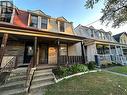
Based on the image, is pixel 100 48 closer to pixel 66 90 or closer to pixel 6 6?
pixel 66 90

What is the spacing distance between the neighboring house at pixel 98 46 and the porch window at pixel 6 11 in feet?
30.1

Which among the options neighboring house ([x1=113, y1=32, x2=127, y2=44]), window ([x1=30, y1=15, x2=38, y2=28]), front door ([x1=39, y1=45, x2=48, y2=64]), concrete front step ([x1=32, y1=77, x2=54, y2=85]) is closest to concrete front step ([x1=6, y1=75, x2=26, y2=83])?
concrete front step ([x1=32, y1=77, x2=54, y2=85])

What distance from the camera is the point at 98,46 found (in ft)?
51.0

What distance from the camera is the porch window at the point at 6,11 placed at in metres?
8.76

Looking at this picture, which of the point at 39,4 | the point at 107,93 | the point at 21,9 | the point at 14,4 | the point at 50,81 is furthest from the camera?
the point at 39,4

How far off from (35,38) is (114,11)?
7.86m

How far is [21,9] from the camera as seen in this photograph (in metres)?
11.0

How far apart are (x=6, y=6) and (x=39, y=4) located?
5084mm

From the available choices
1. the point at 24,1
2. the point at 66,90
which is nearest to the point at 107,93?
the point at 66,90

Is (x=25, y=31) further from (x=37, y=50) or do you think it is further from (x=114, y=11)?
(x=114, y=11)

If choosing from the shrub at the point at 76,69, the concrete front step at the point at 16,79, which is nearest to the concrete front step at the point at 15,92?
the concrete front step at the point at 16,79

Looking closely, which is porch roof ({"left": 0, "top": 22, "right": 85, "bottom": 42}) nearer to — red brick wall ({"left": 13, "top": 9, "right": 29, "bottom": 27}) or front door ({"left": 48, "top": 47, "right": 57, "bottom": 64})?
red brick wall ({"left": 13, "top": 9, "right": 29, "bottom": 27})

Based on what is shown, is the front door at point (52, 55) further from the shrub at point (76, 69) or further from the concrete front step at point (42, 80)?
the concrete front step at point (42, 80)

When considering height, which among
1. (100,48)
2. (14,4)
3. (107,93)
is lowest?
(107,93)
